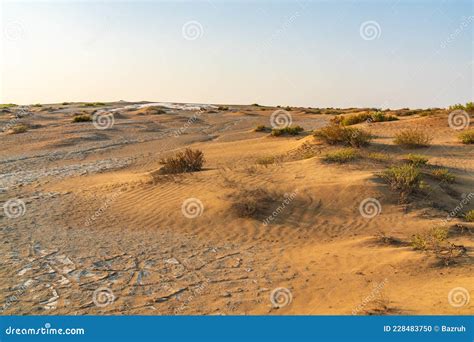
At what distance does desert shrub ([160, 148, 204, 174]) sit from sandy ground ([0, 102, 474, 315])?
1.90ft

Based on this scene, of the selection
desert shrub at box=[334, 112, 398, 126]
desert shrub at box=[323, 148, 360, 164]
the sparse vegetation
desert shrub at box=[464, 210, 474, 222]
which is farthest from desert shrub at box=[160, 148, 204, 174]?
desert shrub at box=[334, 112, 398, 126]

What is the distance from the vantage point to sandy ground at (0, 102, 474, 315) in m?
5.35

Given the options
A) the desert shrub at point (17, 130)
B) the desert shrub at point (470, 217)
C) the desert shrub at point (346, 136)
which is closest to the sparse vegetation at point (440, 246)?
the desert shrub at point (470, 217)

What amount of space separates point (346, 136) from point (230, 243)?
7724 millimetres

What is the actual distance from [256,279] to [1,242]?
4.64m

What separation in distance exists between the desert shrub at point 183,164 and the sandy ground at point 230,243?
0.58m

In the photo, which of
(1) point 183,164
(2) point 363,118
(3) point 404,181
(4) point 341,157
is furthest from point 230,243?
(2) point 363,118

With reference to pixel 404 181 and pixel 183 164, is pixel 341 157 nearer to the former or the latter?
pixel 404 181

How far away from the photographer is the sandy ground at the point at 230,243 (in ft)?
17.6

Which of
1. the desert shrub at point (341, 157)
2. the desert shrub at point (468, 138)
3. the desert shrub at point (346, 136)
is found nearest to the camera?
the desert shrub at point (341, 157)

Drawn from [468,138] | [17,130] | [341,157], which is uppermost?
[17,130]

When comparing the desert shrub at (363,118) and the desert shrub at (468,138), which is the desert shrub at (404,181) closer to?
the desert shrub at (468,138)

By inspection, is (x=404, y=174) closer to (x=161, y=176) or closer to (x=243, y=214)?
(x=243, y=214)

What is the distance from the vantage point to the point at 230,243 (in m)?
7.56
